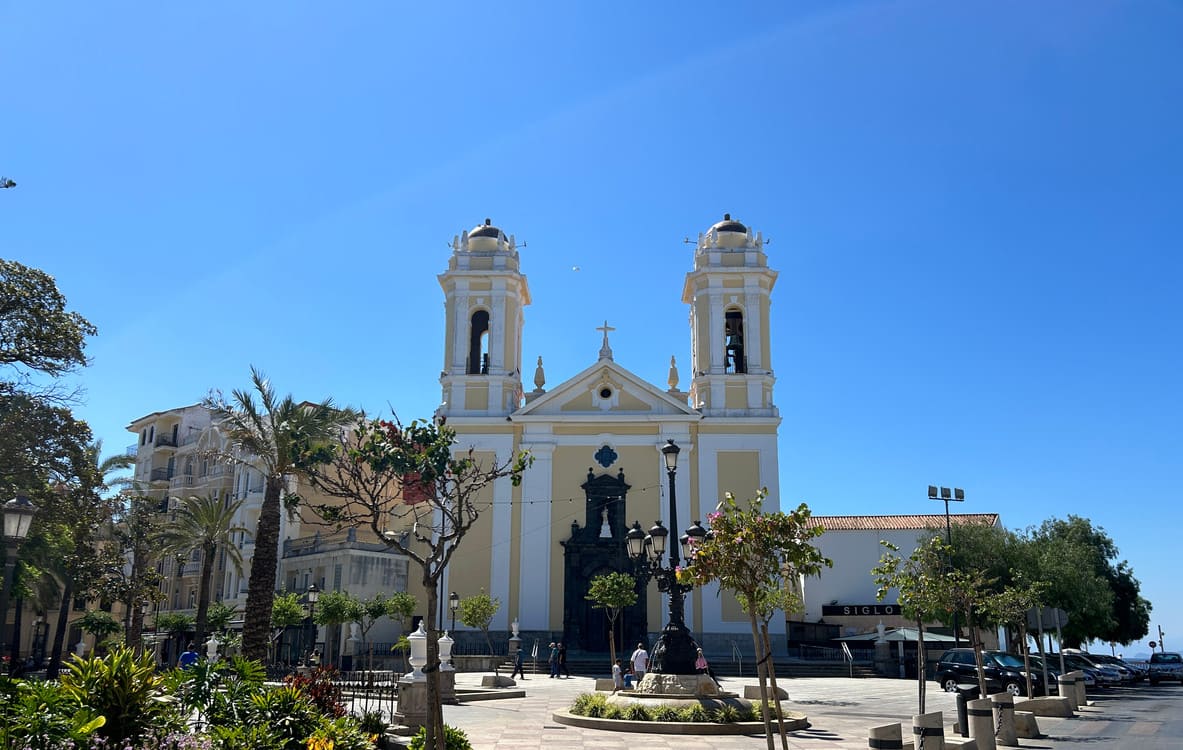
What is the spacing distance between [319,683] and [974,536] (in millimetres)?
32613

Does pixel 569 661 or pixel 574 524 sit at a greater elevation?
pixel 574 524

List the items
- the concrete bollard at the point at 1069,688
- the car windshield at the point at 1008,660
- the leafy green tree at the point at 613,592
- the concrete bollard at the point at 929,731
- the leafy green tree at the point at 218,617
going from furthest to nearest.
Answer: the leafy green tree at the point at 218,617 < the leafy green tree at the point at 613,592 < the car windshield at the point at 1008,660 < the concrete bollard at the point at 1069,688 < the concrete bollard at the point at 929,731

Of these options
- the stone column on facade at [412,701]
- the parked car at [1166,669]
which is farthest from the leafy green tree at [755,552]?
the parked car at [1166,669]

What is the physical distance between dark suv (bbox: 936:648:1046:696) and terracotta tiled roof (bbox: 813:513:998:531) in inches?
851

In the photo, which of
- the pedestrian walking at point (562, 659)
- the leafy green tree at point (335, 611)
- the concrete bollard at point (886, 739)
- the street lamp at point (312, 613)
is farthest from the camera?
the leafy green tree at point (335, 611)

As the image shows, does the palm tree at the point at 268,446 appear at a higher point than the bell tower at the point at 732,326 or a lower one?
lower

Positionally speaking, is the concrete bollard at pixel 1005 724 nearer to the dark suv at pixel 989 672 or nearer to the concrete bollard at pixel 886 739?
the concrete bollard at pixel 886 739

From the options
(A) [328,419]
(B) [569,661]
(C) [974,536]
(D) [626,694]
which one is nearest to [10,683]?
(D) [626,694]

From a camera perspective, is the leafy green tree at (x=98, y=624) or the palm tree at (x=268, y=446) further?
the leafy green tree at (x=98, y=624)

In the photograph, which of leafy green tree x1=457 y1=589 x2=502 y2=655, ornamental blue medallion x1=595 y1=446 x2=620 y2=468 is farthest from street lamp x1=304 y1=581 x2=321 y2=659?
ornamental blue medallion x1=595 y1=446 x2=620 y2=468

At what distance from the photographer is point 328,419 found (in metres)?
26.8

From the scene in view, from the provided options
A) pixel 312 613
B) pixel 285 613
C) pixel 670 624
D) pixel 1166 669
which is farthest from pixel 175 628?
pixel 1166 669

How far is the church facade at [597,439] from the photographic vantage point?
133 feet

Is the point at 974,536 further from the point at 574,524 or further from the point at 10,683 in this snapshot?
the point at 10,683
